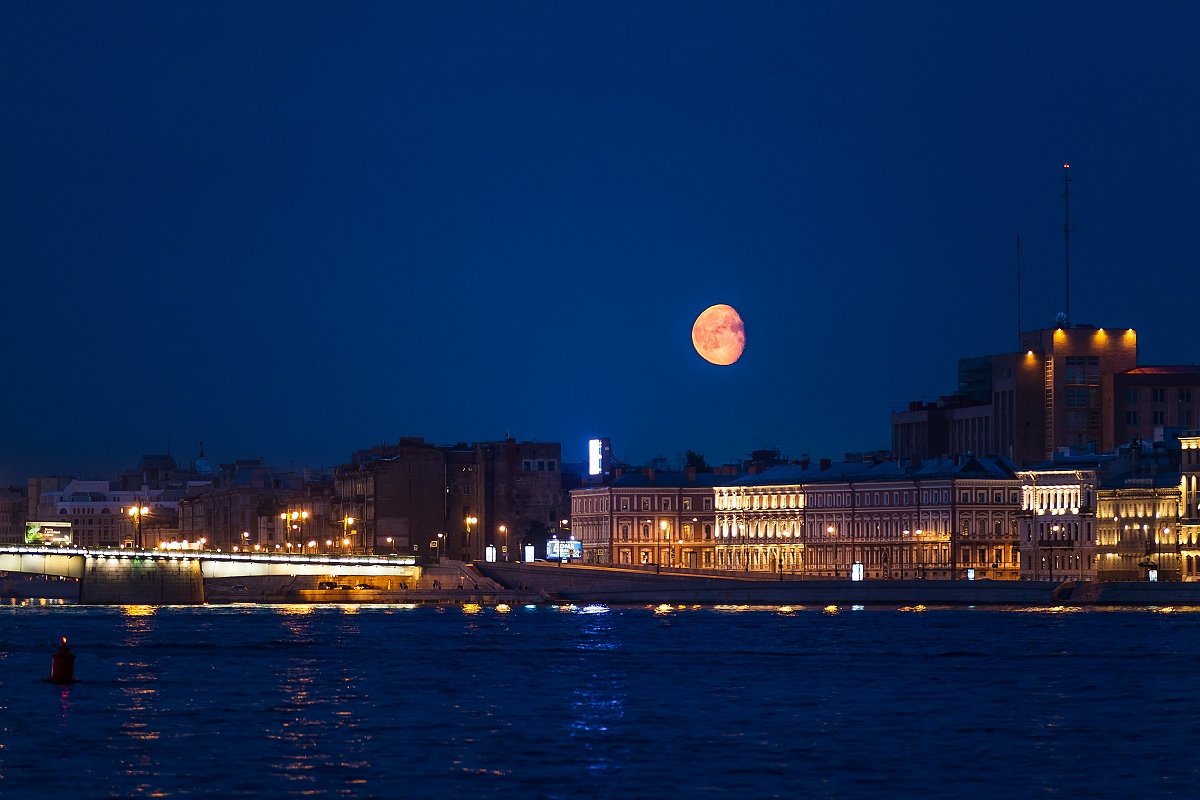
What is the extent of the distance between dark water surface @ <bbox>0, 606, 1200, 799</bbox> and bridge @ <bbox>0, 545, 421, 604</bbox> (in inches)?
1381

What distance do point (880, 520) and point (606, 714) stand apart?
111m

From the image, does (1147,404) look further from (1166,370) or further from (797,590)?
(797,590)

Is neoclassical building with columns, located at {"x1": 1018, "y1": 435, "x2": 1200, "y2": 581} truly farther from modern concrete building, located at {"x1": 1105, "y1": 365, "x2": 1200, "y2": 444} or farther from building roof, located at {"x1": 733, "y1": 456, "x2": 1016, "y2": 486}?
modern concrete building, located at {"x1": 1105, "y1": 365, "x2": 1200, "y2": 444}

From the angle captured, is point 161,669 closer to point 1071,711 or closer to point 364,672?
point 364,672

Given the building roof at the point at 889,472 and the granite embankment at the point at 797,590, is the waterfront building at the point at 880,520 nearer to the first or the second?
the building roof at the point at 889,472

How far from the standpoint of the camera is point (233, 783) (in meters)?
46.3

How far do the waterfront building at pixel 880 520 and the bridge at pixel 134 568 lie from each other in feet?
118

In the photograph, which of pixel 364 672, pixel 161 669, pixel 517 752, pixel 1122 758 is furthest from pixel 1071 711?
pixel 161 669

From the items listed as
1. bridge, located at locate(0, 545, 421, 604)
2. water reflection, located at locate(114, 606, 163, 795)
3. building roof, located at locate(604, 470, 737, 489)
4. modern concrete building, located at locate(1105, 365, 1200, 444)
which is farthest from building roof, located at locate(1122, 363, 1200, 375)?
water reflection, located at locate(114, 606, 163, 795)

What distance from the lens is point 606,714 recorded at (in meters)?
Result: 61.8

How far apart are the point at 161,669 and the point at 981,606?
6749 centimetres

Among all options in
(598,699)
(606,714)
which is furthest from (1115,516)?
(606,714)

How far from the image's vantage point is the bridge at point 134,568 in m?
141

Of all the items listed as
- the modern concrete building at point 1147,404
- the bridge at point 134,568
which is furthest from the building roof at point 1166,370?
the bridge at point 134,568
